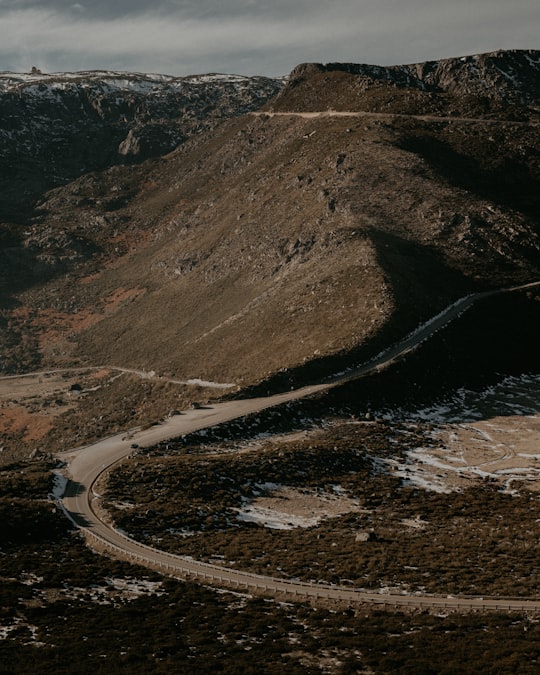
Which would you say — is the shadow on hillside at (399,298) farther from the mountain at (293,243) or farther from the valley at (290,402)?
the valley at (290,402)

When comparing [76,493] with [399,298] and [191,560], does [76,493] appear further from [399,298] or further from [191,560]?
[399,298]

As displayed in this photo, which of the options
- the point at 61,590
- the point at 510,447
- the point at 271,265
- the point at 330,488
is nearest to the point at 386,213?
the point at 271,265

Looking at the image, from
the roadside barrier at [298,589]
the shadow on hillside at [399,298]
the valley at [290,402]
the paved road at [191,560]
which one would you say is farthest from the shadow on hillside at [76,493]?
the shadow on hillside at [399,298]

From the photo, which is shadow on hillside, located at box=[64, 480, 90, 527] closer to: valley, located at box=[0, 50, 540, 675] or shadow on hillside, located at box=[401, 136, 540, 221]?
valley, located at box=[0, 50, 540, 675]

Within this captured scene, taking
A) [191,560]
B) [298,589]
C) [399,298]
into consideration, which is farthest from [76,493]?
[399,298]

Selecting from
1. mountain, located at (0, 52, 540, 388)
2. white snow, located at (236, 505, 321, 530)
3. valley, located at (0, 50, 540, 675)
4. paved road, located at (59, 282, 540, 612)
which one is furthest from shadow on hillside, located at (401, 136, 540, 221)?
white snow, located at (236, 505, 321, 530)

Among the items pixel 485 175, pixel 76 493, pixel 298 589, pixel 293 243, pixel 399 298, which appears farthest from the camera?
pixel 485 175
